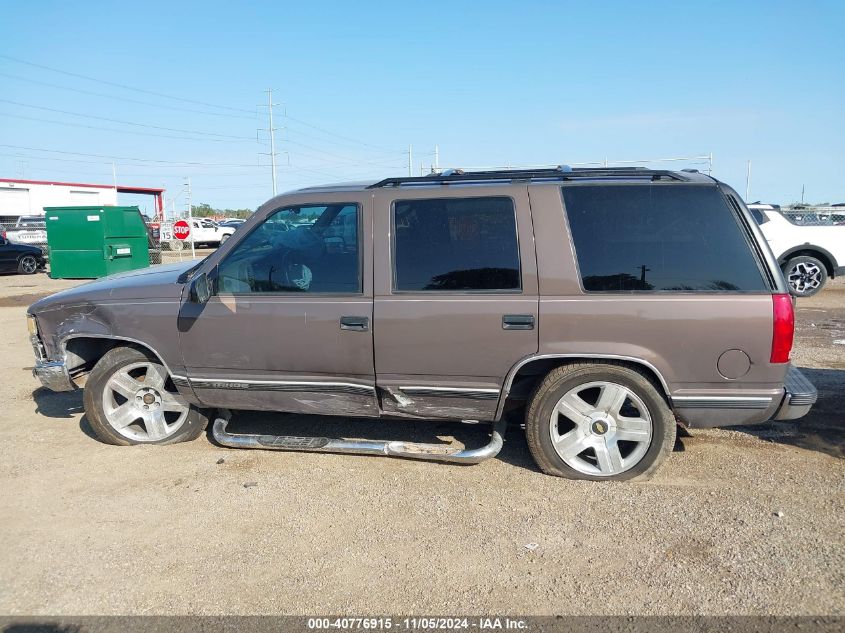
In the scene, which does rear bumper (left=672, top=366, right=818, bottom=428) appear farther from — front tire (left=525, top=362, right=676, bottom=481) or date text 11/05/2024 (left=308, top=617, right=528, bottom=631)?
date text 11/05/2024 (left=308, top=617, right=528, bottom=631)

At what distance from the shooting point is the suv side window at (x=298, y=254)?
4.11 meters

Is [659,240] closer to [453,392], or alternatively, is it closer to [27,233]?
[453,392]

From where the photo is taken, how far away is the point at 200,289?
4.18 metres

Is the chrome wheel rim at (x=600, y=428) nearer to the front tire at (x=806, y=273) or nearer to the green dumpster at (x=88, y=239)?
the front tire at (x=806, y=273)

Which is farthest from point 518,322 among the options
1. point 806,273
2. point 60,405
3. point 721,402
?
point 806,273

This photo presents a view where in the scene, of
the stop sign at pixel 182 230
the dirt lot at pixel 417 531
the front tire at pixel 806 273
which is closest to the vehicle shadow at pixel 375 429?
the dirt lot at pixel 417 531

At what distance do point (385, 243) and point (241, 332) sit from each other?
114 centimetres

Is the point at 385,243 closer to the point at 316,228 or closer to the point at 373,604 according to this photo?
the point at 316,228

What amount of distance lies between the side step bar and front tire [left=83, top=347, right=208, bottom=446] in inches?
17.4

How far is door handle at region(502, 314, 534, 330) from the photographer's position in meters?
3.79

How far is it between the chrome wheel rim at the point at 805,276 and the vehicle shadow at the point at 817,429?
7367mm

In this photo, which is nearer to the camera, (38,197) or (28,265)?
(28,265)

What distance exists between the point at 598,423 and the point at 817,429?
212 cm

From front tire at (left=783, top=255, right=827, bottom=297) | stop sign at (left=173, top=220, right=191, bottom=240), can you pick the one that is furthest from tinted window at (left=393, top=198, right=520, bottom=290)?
stop sign at (left=173, top=220, right=191, bottom=240)
